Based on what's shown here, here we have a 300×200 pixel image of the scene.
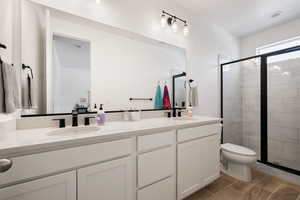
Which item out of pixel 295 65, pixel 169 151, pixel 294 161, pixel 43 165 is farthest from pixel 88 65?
pixel 294 161

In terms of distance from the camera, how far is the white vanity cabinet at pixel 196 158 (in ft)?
4.66

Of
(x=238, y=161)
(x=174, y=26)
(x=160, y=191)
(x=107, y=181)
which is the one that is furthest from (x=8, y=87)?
(x=238, y=161)

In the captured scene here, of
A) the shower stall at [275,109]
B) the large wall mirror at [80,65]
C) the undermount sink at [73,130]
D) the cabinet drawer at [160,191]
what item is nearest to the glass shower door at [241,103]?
the shower stall at [275,109]

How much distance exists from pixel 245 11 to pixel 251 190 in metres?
2.57

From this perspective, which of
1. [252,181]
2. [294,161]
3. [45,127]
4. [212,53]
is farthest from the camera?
[212,53]

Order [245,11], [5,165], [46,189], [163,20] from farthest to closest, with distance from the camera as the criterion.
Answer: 1. [245,11]
2. [163,20]
3. [46,189]
4. [5,165]

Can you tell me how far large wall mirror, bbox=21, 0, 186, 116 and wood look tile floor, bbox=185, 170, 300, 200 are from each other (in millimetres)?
1252

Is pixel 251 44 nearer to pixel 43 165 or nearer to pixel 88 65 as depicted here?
pixel 88 65

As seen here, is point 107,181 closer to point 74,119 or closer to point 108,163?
point 108,163

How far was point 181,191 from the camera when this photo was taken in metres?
1.42

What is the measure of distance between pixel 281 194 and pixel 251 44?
8.83ft

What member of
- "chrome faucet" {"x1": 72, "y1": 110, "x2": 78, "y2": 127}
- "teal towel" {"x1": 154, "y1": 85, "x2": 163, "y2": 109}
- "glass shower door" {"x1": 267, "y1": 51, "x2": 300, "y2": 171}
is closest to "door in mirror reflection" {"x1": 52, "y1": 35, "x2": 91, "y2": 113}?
"chrome faucet" {"x1": 72, "y1": 110, "x2": 78, "y2": 127}

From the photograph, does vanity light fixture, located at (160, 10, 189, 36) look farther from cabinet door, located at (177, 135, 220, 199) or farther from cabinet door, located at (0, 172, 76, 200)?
cabinet door, located at (0, 172, 76, 200)

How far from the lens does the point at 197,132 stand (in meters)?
1.56
